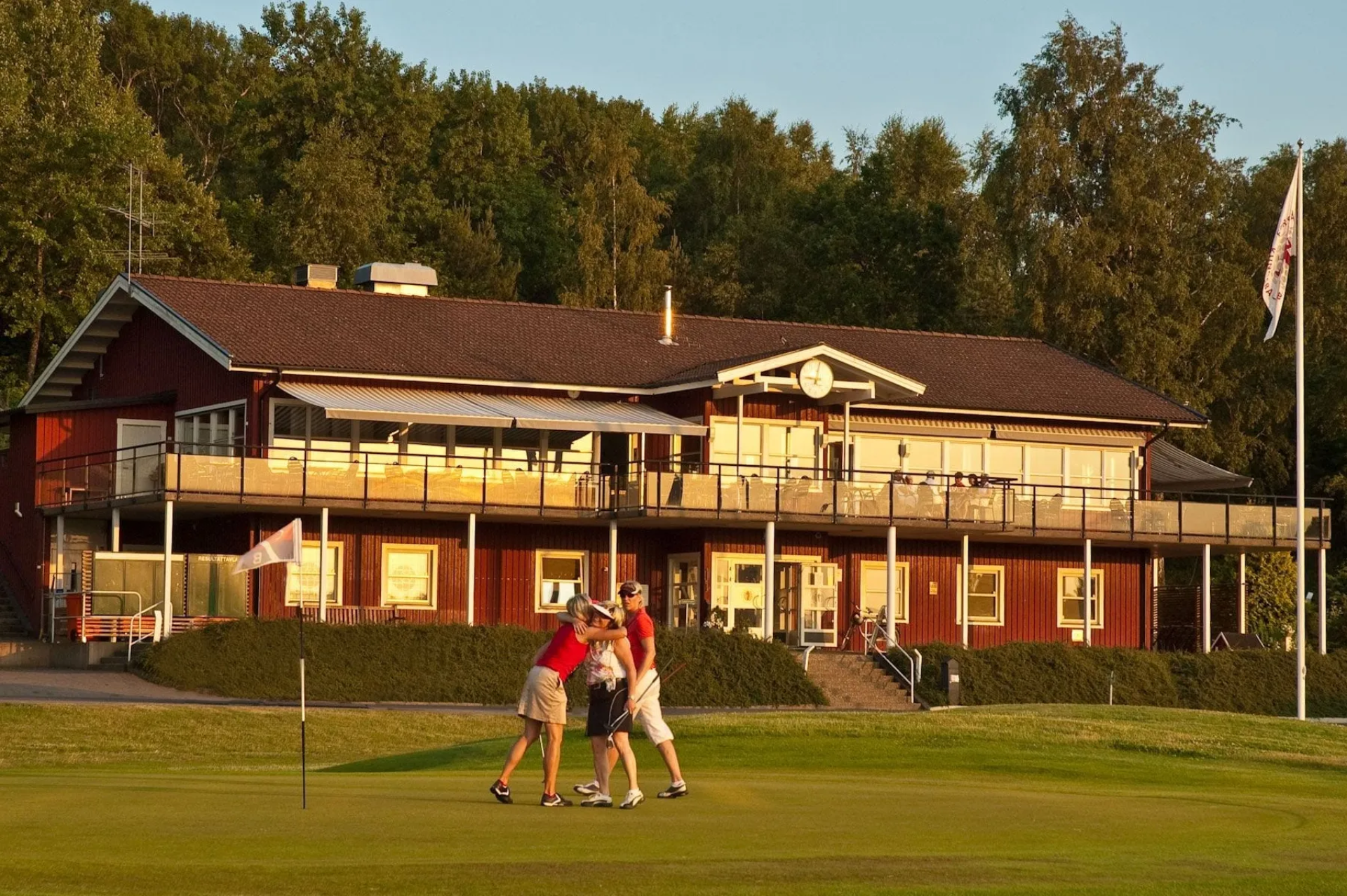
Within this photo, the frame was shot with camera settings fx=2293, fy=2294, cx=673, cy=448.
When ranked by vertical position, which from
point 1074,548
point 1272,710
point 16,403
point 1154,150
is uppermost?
point 1154,150

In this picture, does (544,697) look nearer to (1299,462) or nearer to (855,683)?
(855,683)

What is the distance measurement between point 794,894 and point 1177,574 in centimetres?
5564

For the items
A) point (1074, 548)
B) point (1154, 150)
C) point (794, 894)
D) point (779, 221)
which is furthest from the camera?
point (779, 221)

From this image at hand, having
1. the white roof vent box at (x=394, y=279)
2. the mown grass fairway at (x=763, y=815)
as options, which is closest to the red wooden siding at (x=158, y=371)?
the white roof vent box at (x=394, y=279)

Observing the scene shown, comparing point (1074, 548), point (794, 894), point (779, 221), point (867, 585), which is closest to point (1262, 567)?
point (1074, 548)

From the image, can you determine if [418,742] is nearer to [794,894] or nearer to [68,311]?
[794,894]

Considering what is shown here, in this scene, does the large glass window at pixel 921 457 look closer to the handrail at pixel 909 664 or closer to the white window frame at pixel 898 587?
the white window frame at pixel 898 587

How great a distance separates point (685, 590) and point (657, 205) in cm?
3407

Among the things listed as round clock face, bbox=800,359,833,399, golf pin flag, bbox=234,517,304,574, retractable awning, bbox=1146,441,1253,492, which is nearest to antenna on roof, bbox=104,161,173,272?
round clock face, bbox=800,359,833,399

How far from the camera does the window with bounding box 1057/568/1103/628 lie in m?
49.8

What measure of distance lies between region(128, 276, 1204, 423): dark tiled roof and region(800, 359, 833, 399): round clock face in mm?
568

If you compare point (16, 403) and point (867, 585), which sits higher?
point (16, 403)

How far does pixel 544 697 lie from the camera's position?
18.1 metres

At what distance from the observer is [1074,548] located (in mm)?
49969
